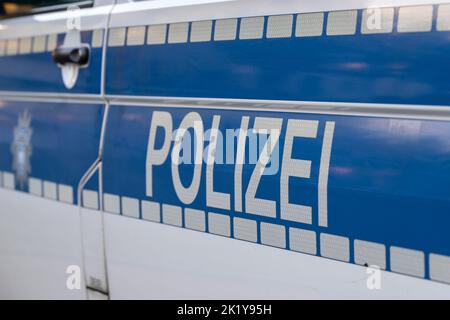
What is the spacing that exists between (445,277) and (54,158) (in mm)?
1480

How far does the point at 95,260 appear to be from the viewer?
2383 mm

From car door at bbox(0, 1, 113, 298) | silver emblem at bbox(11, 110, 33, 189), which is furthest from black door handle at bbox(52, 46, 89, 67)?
silver emblem at bbox(11, 110, 33, 189)

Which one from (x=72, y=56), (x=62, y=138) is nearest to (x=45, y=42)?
(x=72, y=56)

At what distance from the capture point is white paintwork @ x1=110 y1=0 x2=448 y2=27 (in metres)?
1.67

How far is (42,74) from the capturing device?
102 inches

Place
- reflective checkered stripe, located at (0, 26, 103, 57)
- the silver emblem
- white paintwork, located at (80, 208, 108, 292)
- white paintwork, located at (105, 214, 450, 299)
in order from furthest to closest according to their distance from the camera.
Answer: the silver emblem → white paintwork, located at (80, 208, 108, 292) → reflective checkered stripe, located at (0, 26, 103, 57) → white paintwork, located at (105, 214, 450, 299)

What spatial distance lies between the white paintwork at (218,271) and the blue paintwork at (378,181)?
9 centimetres

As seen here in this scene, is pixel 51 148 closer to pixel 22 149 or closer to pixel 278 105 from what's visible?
A: pixel 22 149

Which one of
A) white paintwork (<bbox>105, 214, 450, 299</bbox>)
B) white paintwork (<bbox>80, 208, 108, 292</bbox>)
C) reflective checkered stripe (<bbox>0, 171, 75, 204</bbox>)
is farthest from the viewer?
reflective checkered stripe (<bbox>0, 171, 75, 204</bbox>)

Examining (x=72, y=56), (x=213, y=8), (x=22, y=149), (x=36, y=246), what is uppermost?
(x=213, y=8)

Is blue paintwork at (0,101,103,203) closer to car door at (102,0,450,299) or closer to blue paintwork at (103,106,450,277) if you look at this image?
car door at (102,0,450,299)

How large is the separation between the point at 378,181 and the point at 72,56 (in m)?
1.25

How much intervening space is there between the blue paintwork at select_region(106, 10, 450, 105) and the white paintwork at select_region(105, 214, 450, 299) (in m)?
0.40
